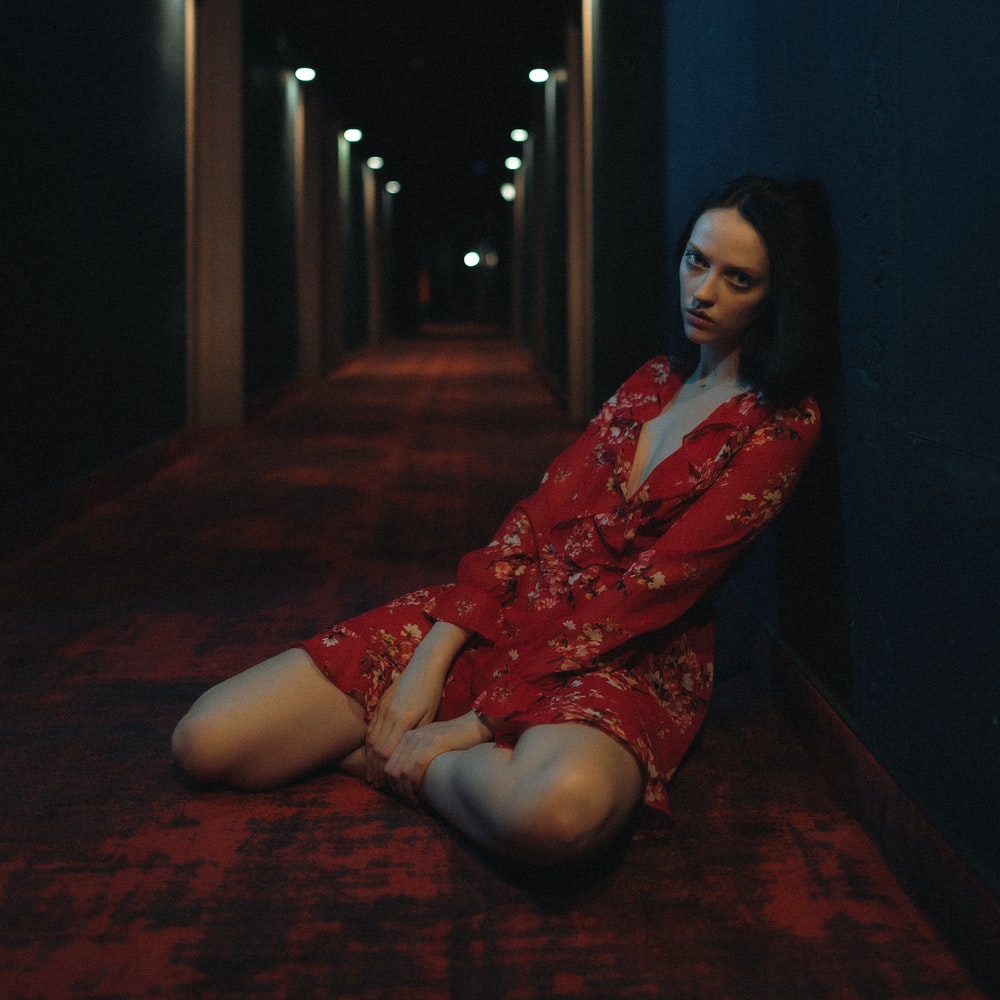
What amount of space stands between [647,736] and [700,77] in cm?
223

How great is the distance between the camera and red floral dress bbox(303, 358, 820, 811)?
1870 millimetres

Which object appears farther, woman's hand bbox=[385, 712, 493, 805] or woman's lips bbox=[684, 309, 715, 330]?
woman's lips bbox=[684, 309, 715, 330]

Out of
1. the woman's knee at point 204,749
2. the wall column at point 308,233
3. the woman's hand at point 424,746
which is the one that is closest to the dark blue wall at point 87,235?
the woman's knee at point 204,749

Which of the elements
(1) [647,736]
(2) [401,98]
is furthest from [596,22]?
(2) [401,98]

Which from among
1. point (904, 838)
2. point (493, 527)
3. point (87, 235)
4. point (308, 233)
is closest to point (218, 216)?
point (87, 235)

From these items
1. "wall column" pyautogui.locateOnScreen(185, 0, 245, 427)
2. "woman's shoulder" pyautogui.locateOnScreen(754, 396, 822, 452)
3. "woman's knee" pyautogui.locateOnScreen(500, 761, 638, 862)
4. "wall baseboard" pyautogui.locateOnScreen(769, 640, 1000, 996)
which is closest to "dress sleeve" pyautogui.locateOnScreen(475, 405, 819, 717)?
"woman's shoulder" pyautogui.locateOnScreen(754, 396, 822, 452)

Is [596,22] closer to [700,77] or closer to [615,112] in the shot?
[615,112]

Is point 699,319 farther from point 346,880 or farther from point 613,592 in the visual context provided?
point 346,880

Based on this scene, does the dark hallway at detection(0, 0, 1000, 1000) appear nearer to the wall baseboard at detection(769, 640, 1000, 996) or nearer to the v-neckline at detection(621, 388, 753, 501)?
the wall baseboard at detection(769, 640, 1000, 996)

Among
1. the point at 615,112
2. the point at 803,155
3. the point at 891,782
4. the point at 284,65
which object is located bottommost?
the point at 891,782

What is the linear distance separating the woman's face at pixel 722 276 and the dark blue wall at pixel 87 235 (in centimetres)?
292

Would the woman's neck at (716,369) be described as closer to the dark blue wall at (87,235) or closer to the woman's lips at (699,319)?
the woman's lips at (699,319)

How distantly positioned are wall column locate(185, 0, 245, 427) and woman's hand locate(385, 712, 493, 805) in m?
5.96

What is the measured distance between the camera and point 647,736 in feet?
5.89
